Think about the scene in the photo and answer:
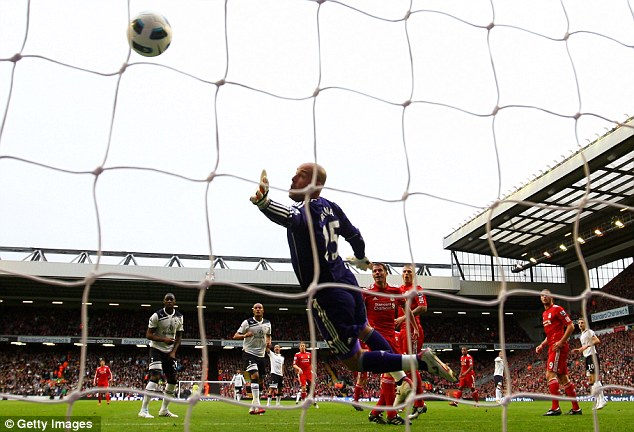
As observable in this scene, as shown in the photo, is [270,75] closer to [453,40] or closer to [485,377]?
[453,40]

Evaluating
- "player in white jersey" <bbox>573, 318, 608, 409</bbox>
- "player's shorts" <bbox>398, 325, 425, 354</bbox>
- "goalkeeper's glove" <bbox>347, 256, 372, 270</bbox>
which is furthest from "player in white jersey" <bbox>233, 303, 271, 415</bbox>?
"goalkeeper's glove" <bbox>347, 256, 372, 270</bbox>

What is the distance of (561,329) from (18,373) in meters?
31.9

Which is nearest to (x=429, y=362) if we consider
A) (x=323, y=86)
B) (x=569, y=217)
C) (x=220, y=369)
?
(x=323, y=86)

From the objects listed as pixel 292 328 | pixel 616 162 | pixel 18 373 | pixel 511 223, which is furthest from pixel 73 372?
pixel 616 162

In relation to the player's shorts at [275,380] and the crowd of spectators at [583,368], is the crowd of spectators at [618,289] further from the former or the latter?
the player's shorts at [275,380]

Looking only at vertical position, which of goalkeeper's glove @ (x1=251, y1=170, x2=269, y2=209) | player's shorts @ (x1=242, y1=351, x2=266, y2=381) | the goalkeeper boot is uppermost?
goalkeeper's glove @ (x1=251, y1=170, x2=269, y2=209)

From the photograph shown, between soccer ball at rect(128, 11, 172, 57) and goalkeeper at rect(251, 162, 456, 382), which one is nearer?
goalkeeper at rect(251, 162, 456, 382)

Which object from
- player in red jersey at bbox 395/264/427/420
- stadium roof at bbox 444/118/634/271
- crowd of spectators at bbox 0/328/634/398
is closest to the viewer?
player in red jersey at bbox 395/264/427/420

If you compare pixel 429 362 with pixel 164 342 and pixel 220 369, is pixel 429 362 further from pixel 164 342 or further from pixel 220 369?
pixel 220 369

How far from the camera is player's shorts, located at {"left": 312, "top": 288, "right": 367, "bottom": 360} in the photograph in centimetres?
381

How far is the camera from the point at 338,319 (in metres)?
3.81

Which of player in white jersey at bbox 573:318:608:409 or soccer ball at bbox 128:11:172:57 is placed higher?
soccer ball at bbox 128:11:172:57

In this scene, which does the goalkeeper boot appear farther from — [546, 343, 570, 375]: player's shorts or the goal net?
[546, 343, 570, 375]: player's shorts

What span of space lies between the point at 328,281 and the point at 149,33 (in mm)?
2101
